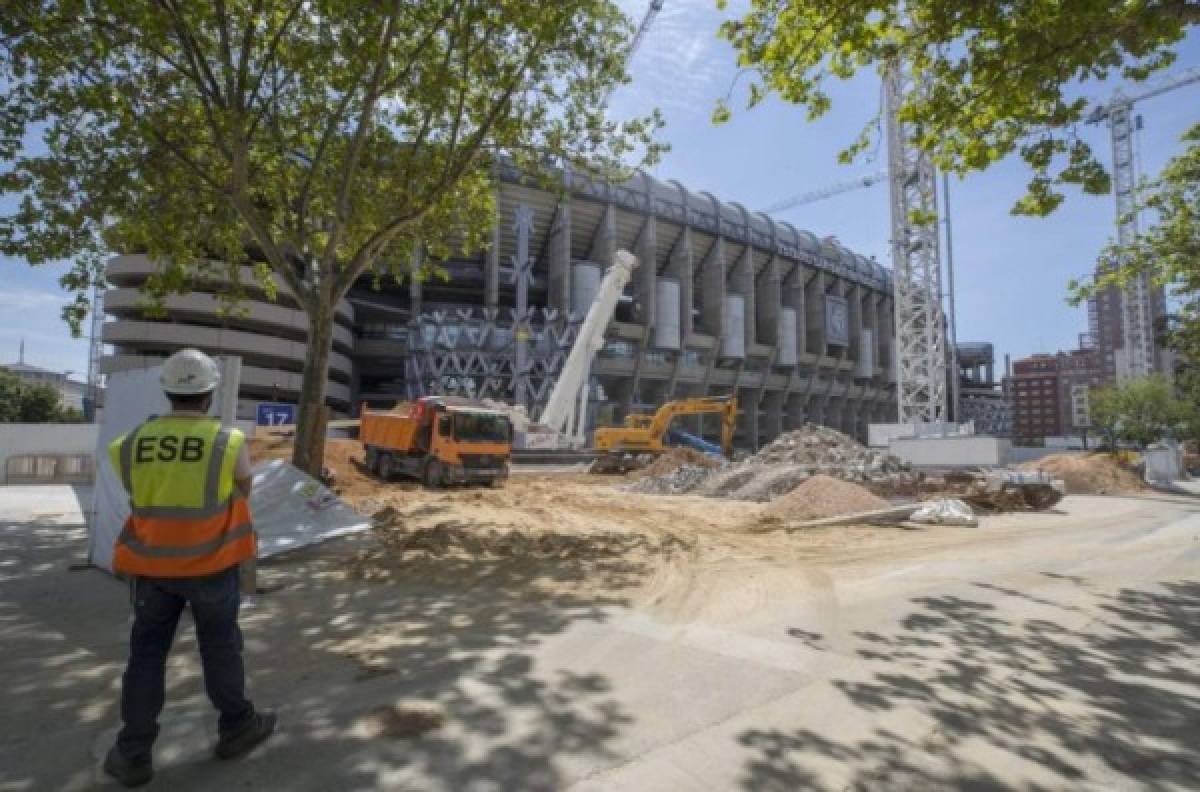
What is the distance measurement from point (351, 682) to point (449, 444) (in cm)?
1379

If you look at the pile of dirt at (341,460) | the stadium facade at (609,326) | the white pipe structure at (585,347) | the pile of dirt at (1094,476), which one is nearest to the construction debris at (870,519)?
the pile of dirt at (341,460)

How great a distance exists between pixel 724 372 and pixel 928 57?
177ft

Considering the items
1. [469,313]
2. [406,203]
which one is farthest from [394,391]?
[406,203]

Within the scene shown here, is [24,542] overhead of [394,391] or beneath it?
beneath

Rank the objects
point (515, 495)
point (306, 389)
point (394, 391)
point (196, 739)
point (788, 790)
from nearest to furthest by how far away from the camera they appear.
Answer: point (788, 790)
point (196, 739)
point (306, 389)
point (515, 495)
point (394, 391)

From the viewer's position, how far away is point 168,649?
2766 millimetres

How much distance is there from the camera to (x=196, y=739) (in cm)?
300

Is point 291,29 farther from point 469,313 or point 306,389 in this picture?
point 469,313

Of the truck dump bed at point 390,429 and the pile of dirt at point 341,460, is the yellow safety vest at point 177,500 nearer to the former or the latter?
the pile of dirt at point 341,460

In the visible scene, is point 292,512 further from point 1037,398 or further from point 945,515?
point 1037,398

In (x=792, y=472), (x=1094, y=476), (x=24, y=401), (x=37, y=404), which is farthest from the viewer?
(x=37, y=404)

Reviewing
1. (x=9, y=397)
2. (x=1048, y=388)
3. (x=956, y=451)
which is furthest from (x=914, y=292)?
(x=1048, y=388)

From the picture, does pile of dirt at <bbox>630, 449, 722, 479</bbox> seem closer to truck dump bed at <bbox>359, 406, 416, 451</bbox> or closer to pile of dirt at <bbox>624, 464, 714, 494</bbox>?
pile of dirt at <bbox>624, 464, 714, 494</bbox>

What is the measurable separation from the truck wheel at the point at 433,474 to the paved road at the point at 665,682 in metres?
10.6
